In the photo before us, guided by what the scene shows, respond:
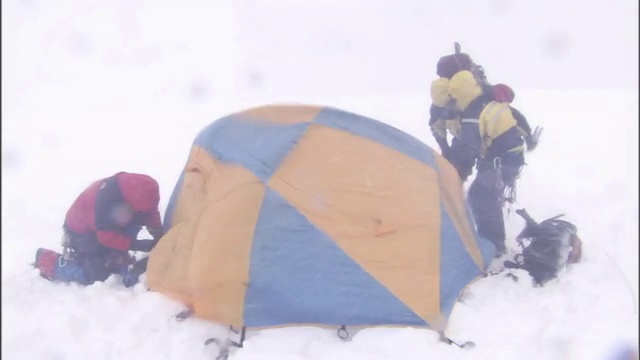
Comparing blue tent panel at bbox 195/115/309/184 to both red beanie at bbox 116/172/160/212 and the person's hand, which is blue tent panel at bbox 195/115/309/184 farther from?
the person's hand

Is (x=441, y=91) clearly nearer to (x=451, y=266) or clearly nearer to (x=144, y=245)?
(x=451, y=266)

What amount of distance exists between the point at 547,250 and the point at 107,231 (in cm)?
301

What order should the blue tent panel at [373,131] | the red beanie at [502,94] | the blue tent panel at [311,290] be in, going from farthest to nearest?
the red beanie at [502,94] < the blue tent panel at [373,131] < the blue tent panel at [311,290]

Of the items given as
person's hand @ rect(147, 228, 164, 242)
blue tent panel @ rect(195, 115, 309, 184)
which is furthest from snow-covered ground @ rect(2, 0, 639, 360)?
blue tent panel @ rect(195, 115, 309, 184)

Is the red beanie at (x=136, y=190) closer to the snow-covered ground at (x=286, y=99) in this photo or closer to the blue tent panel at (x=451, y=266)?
the snow-covered ground at (x=286, y=99)

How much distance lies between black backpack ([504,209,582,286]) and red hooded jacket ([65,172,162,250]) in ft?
8.41

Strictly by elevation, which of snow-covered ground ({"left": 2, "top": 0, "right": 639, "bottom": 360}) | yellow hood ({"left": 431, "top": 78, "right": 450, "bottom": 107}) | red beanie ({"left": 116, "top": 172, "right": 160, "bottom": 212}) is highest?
yellow hood ({"left": 431, "top": 78, "right": 450, "bottom": 107})

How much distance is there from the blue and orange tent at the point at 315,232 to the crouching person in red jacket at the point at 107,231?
0.28 metres

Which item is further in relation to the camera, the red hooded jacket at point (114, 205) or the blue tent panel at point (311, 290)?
the red hooded jacket at point (114, 205)

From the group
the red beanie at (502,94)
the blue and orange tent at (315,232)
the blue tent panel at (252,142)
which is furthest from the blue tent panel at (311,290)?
the red beanie at (502,94)

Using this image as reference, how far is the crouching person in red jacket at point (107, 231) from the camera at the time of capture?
5.05 metres

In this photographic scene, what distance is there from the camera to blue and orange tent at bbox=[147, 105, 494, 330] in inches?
172

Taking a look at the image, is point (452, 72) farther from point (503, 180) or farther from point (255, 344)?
point (255, 344)

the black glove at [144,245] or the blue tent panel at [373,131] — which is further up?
the blue tent panel at [373,131]
